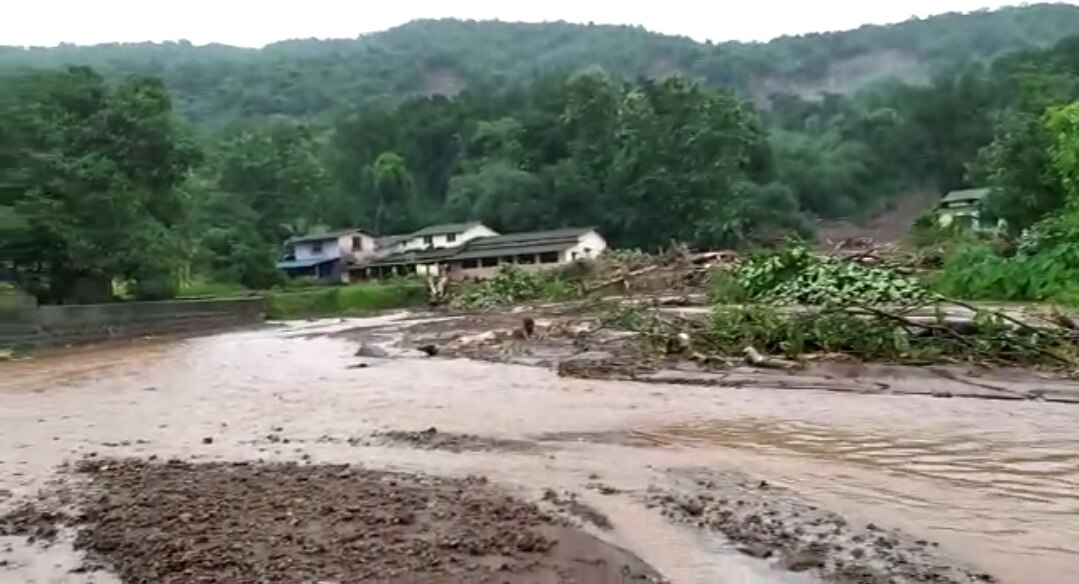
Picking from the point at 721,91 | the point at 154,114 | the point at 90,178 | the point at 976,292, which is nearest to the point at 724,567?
the point at 976,292

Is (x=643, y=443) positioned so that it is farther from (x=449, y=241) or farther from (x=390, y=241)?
(x=390, y=241)

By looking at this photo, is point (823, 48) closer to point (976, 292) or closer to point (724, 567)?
point (976, 292)

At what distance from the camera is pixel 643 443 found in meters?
11.7

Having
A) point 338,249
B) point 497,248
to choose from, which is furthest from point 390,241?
point 497,248

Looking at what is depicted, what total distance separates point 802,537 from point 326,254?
66266 mm

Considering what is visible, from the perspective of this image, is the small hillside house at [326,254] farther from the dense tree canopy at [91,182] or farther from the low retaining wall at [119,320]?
the dense tree canopy at [91,182]

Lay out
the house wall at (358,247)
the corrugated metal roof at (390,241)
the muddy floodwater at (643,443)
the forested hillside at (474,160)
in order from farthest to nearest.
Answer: the corrugated metal roof at (390,241) < the house wall at (358,247) < the forested hillside at (474,160) < the muddy floodwater at (643,443)

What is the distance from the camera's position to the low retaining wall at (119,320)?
37.0 metres

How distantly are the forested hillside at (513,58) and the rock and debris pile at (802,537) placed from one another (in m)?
117

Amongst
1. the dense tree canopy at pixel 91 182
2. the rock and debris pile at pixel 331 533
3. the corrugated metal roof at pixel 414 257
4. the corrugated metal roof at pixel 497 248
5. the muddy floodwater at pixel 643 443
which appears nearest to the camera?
the rock and debris pile at pixel 331 533

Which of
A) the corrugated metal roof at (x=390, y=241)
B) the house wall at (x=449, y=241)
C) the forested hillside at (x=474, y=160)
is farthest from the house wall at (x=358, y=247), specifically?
the forested hillside at (x=474, y=160)

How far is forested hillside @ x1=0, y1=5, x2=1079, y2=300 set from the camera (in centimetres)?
4081

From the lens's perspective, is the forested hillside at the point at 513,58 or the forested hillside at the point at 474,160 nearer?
the forested hillside at the point at 474,160

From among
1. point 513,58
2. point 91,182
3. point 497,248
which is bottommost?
point 497,248
